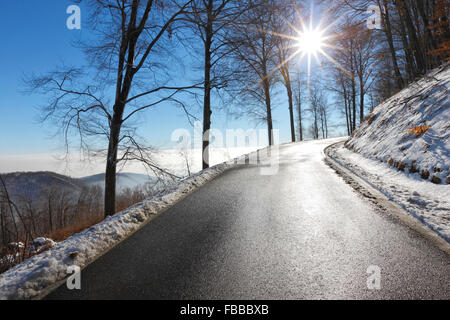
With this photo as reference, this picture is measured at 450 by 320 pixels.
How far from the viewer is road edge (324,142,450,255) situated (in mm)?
2840

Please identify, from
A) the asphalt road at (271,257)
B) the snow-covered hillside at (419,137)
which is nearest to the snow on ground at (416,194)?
the snow-covered hillside at (419,137)

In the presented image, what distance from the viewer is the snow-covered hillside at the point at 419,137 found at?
5.02 metres

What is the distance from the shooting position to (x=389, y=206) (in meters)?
4.06

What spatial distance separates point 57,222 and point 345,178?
49486 millimetres

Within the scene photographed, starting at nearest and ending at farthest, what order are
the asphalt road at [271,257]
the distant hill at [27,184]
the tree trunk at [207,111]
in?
1. the asphalt road at [271,257]
2. the distant hill at [27,184]
3. the tree trunk at [207,111]

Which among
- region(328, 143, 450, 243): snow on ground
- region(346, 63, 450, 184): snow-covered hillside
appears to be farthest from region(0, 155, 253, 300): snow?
region(346, 63, 450, 184): snow-covered hillside

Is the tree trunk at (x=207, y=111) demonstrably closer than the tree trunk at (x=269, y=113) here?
Yes

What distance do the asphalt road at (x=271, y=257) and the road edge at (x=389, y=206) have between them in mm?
132

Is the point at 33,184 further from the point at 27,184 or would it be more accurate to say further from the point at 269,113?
the point at 269,113

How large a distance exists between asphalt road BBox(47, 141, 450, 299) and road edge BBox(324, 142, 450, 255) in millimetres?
132

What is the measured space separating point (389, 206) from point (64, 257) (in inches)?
211

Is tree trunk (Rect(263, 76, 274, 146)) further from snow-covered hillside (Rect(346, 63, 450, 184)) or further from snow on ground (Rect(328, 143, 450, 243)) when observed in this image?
snow on ground (Rect(328, 143, 450, 243))

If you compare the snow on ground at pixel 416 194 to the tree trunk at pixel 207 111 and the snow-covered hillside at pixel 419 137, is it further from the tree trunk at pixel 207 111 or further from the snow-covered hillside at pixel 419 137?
the tree trunk at pixel 207 111
